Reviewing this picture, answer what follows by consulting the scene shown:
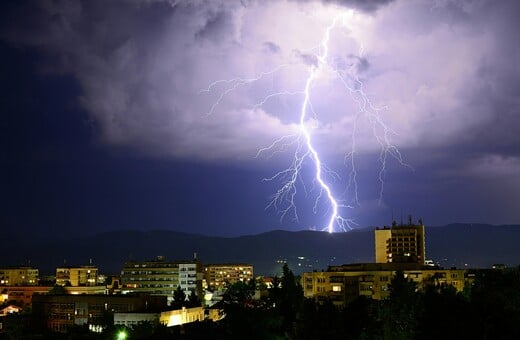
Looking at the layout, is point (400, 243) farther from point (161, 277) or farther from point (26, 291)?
point (26, 291)

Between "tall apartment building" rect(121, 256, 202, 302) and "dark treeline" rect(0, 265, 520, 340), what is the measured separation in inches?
1021

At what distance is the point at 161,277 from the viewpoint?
219ft

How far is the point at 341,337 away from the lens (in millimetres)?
24500

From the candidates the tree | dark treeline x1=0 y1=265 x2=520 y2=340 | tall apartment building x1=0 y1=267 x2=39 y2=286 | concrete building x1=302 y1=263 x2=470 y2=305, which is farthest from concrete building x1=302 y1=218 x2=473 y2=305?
tall apartment building x1=0 y1=267 x2=39 y2=286

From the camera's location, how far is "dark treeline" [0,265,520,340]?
22.3 metres

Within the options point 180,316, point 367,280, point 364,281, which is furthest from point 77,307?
point 367,280

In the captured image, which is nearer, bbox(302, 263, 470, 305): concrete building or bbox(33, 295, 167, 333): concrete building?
bbox(33, 295, 167, 333): concrete building

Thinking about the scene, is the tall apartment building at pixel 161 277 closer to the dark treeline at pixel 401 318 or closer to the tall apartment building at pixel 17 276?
the tall apartment building at pixel 17 276

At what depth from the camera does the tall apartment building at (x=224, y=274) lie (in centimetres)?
9714

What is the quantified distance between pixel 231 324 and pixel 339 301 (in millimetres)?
18030

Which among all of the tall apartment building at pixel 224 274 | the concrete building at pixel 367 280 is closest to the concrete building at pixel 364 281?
the concrete building at pixel 367 280

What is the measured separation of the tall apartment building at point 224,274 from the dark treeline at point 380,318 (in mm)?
57284

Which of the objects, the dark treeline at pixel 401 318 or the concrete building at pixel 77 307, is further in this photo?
the concrete building at pixel 77 307

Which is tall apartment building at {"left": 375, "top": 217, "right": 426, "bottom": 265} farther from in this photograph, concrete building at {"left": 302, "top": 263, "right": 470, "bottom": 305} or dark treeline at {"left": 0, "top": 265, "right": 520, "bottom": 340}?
dark treeline at {"left": 0, "top": 265, "right": 520, "bottom": 340}
